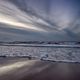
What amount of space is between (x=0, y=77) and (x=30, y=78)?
3.69 ft

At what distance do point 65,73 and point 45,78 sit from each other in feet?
3.31

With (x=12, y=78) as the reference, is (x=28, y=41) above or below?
above

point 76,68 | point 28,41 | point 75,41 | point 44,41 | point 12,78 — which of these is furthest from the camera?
point 28,41

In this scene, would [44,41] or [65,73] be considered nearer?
[65,73]

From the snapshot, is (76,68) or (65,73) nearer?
(65,73)

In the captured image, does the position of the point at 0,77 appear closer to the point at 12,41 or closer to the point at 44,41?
the point at 44,41

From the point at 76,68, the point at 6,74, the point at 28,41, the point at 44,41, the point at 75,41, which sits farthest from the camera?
the point at 28,41

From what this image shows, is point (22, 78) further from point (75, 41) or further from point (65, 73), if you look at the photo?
point (75, 41)

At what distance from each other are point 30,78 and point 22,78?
29cm

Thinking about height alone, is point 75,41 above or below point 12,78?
above

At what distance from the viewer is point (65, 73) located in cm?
629

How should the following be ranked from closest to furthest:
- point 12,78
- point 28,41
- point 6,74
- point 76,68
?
point 12,78 → point 6,74 → point 76,68 → point 28,41

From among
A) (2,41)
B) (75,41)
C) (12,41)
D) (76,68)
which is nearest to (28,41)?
(12,41)

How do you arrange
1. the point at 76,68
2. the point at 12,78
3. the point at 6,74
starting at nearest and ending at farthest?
the point at 12,78, the point at 6,74, the point at 76,68
